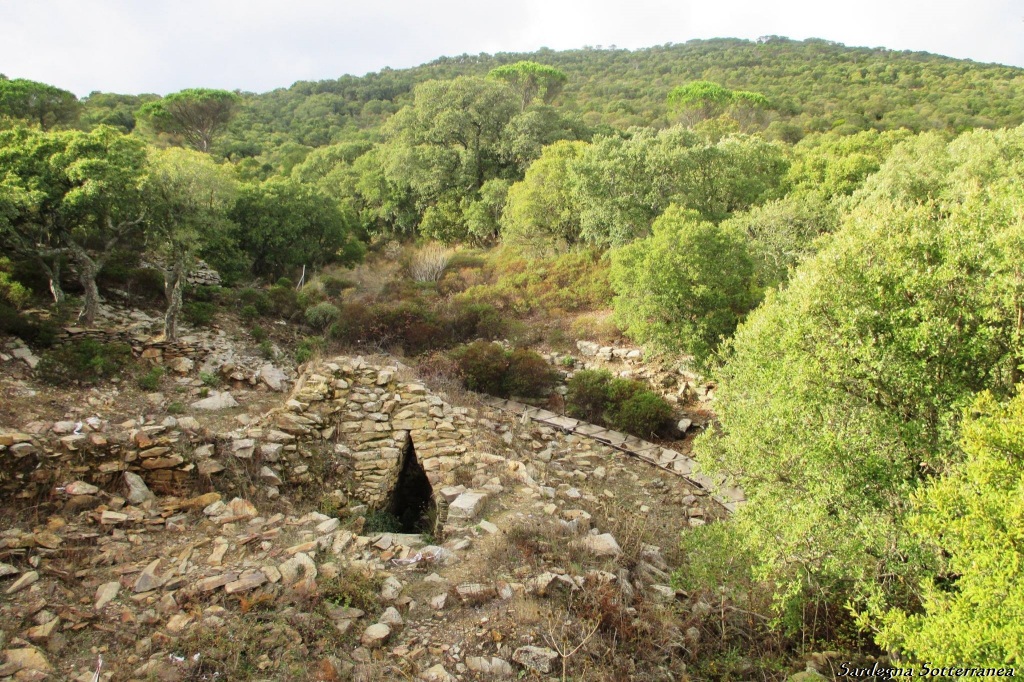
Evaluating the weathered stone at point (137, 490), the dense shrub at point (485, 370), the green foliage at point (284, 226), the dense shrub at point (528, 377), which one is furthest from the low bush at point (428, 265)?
the weathered stone at point (137, 490)

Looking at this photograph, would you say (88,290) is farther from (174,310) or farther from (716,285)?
(716,285)

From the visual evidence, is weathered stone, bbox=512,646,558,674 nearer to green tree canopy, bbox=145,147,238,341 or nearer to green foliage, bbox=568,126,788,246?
green tree canopy, bbox=145,147,238,341

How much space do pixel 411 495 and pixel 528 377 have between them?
583 centimetres

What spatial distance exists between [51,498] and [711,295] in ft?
48.1

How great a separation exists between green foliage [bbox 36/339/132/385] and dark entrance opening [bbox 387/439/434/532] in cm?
682

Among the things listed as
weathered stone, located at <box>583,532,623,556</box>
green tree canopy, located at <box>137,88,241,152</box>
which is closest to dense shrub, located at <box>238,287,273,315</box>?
weathered stone, located at <box>583,532,623,556</box>

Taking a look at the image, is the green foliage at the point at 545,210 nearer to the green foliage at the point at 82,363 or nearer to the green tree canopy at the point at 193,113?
the green foliage at the point at 82,363

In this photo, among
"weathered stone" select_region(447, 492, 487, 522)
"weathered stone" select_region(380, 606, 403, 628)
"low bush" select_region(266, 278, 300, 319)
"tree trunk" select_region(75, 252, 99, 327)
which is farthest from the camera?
"low bush" select_region(266, 278, 300, 319)

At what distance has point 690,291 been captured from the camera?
1555 centimetres

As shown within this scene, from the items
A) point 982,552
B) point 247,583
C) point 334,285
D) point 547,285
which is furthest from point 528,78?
point 982,552

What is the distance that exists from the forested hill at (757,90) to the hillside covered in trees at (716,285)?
19.3 feet

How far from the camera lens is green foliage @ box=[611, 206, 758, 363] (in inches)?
606

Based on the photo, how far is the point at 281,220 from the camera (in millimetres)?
23625

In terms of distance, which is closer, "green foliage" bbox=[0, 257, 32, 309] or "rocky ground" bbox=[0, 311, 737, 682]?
"rocky ground" bbox=[0, 311, 737, 682]
